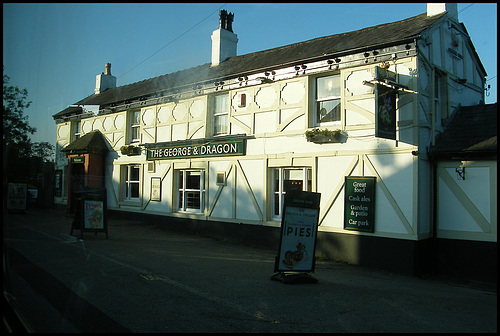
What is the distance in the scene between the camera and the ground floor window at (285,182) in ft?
37.0

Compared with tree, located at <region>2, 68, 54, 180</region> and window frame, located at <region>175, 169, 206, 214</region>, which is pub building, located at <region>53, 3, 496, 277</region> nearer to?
window frame, located at <region>175, 169, 206, 214</region>

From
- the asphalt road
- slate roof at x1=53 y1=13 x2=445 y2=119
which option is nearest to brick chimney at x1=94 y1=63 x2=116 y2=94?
slate roof at x1=53 y1=13 x2=445 y2=119

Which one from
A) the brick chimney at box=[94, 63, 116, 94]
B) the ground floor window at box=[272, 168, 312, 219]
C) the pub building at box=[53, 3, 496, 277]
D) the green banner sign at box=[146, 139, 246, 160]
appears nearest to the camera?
the brick chimney at box=[94, 63, 116, 94]

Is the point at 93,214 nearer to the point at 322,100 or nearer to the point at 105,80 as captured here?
the point at 105,80

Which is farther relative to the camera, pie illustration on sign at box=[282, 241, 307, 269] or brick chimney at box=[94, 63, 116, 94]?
pie illustration on sign at box=[282, 241, 307, 269]

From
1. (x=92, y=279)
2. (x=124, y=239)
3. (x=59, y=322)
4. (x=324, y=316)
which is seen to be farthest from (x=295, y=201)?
(x=124, y=239)

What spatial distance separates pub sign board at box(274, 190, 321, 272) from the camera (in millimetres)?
7504

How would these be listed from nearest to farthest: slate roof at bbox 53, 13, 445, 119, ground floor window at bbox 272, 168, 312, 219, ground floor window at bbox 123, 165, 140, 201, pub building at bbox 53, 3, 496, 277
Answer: pub building at bbox 53, 3, 496, 277 → slate roof at bbox 53, 13, 445, 119 → ground floor window at bbox 272, 168, 312, 219 → ground floor window at bbox 123, 165, 140, 201

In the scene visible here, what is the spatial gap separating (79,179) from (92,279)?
6.93 metres

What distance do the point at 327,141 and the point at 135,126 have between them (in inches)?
346

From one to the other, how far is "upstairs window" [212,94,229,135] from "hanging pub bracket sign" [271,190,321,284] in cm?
606

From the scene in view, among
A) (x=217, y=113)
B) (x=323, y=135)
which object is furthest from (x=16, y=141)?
(x=217, y=113)

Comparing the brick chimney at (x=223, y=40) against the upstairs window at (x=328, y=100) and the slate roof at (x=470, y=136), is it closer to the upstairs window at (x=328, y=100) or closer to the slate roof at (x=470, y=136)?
the upstairs window at (x=328, y=100)

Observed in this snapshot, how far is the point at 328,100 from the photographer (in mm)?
10930
